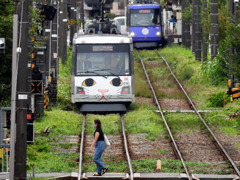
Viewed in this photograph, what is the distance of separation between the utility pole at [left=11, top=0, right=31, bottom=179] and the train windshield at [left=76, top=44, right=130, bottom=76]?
13.2 meters

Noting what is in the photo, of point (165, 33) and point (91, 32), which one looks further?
point (165, 33)

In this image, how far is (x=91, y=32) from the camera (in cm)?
3328

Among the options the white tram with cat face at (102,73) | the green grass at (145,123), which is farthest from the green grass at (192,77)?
the white tram with cat face at (102,73)

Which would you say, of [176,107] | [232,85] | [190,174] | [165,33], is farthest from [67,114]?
[165,33]

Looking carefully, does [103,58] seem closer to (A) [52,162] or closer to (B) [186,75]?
(A) [52,162]

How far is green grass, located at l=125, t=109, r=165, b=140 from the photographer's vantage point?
26.1 m

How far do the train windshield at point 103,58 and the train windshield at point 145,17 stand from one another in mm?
23123

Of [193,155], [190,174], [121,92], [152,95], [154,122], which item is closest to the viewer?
[190,174]

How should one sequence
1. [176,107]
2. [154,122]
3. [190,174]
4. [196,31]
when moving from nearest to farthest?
1. [190,174]
2. [154,122]
3. [176,107]
4. [196,31]

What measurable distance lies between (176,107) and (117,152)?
373 inches

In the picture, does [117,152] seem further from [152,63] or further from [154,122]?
[152,63]

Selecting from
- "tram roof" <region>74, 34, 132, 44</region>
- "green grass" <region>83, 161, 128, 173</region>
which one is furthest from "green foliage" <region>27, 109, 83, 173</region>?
"tram roof" <region>74, 34, 132, 44</region>

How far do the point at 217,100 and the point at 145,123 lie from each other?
19.3 feet

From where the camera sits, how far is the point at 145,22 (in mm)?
53500
